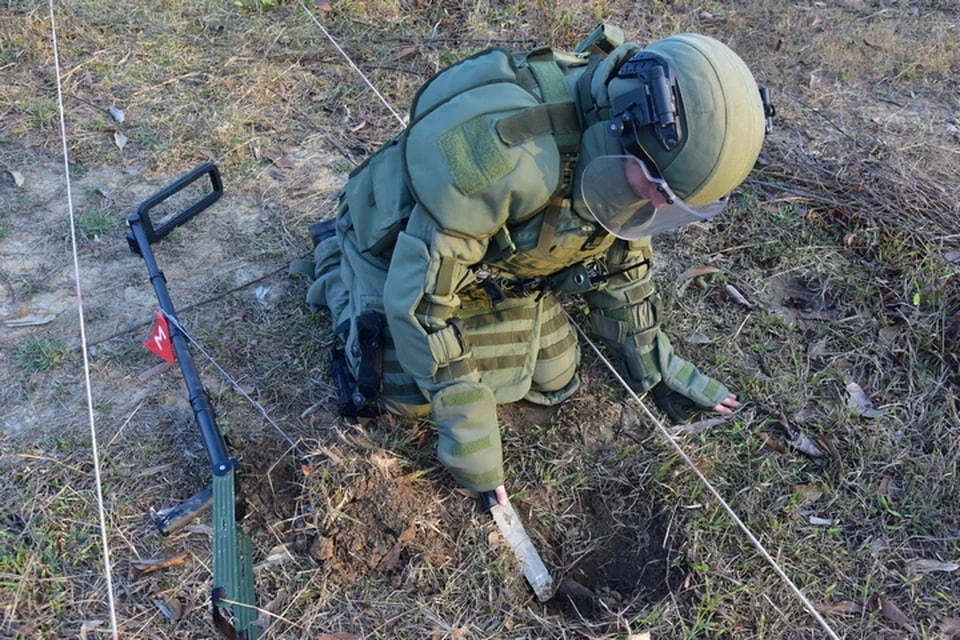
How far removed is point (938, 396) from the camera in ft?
11.2

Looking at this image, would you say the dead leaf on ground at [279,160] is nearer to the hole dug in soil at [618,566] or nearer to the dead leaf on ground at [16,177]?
the dead leaf on ground at [16,177]

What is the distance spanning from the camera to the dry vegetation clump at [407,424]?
2705 mm

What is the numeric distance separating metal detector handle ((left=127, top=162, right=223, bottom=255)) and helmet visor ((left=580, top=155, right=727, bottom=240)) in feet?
7.47

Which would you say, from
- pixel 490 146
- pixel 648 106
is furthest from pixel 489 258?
pixel 648 106

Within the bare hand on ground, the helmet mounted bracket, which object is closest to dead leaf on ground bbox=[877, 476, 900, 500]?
the bare hand on ground

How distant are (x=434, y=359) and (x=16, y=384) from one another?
72.4 inches

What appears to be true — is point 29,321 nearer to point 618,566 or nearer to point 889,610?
point 618,566

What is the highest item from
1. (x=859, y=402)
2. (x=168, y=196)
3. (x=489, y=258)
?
(x=489, y=258)

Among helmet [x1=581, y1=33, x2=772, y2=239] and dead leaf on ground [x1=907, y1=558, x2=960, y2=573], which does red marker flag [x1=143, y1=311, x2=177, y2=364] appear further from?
dead leaf on ground [x1=907, y1=558, x2=960, y2=573]

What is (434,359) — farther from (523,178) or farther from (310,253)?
(310,253)

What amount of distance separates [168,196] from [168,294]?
63cm

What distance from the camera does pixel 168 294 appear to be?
11.5 feet

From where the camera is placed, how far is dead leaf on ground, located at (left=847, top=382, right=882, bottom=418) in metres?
3.38

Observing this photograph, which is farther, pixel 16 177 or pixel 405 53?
pixel 405 53
